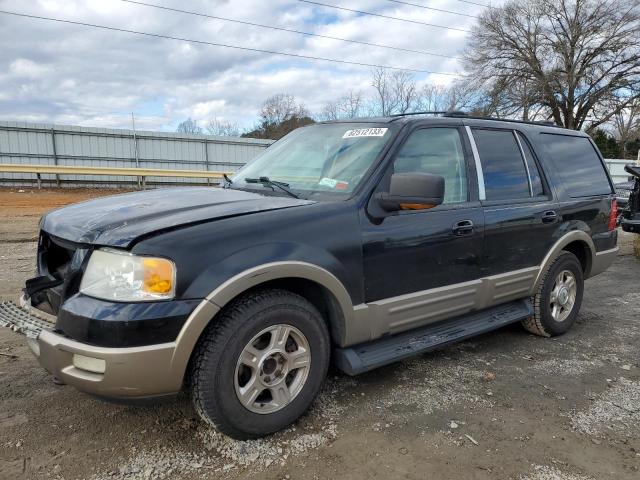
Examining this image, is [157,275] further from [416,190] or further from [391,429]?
[391,429]

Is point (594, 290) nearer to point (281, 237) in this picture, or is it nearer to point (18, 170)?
point (281, 237)

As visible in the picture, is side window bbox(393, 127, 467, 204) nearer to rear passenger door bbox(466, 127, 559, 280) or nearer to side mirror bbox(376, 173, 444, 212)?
rear passenger door bbox(466, 127, 559, 280)

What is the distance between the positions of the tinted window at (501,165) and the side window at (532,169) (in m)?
0.08

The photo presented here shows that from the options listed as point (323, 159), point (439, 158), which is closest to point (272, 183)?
point (323, 159)

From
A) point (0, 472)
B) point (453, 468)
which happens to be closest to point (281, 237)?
point (453, 468)

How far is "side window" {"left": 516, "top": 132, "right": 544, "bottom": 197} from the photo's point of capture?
4.32 meters

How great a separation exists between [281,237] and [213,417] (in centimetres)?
98

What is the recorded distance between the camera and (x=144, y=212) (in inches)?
110

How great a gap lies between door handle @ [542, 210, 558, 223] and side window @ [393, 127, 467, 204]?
3.23 feet

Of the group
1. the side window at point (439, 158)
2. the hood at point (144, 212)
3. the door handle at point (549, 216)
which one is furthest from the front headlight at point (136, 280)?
the door handle at point (549, 216)

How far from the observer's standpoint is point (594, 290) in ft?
21.5

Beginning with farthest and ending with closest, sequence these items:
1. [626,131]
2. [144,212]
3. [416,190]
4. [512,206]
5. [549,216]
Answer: [626,131], [549,216], [512,206], [416,190], [144,212]

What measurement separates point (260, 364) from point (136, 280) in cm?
79

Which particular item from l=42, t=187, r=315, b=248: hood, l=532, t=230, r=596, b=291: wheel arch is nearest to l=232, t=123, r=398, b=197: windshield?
l=42, t=187, r=315, b=248: hood
